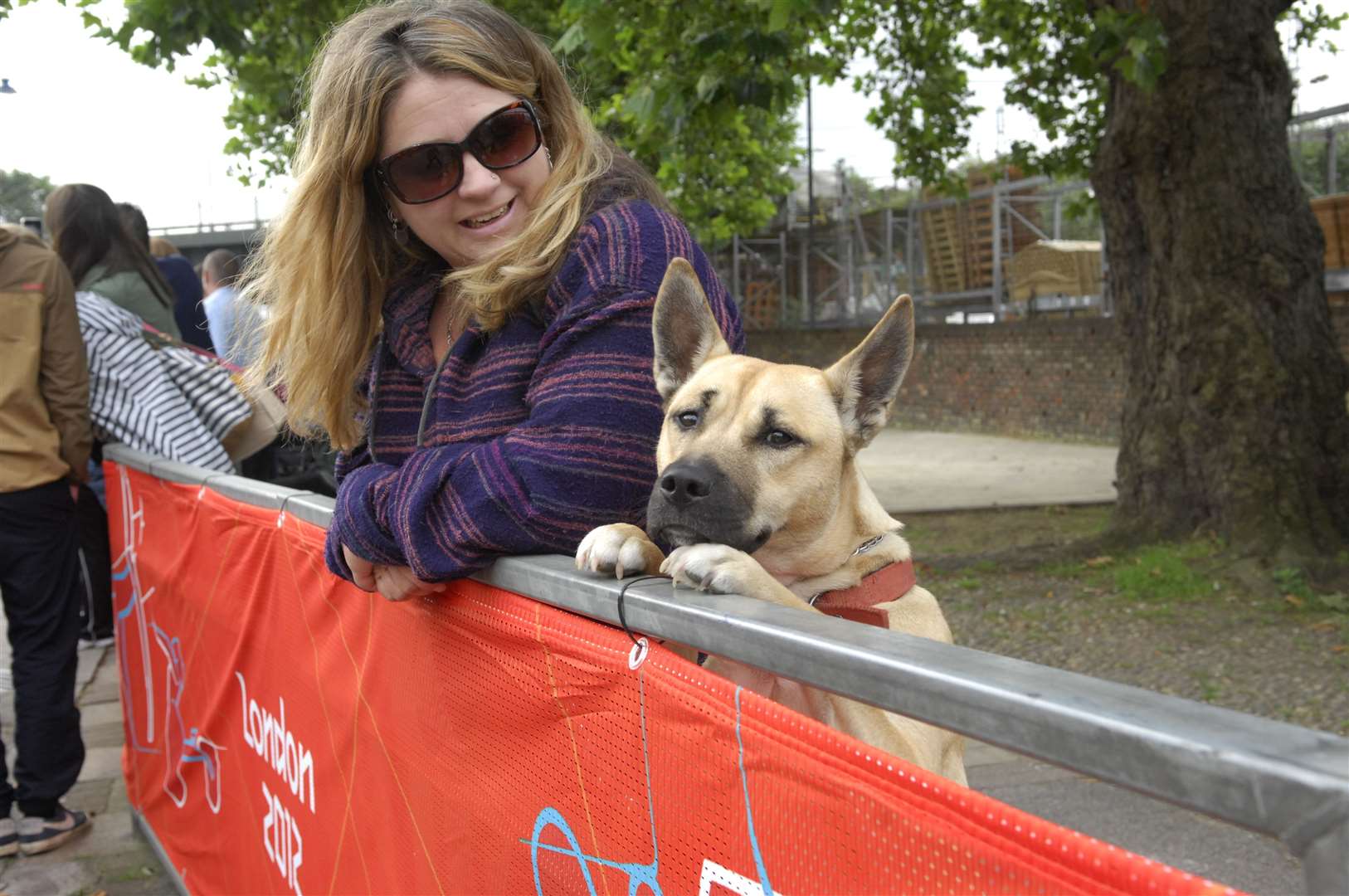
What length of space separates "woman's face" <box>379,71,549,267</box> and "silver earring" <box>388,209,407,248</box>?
13 centimetres

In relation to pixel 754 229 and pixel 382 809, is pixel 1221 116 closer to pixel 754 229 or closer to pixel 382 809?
pixel 382 809

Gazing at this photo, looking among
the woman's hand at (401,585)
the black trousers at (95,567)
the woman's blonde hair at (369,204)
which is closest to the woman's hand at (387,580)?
the woman's hand at (401,585)

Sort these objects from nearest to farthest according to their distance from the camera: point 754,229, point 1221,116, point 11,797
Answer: point 11,797
point 1221,116
point 754,229

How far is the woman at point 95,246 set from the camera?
552cm

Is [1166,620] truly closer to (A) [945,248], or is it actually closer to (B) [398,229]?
(B) [398,229]

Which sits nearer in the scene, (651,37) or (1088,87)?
(651,37)

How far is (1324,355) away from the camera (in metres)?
7.55

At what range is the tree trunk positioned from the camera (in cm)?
734

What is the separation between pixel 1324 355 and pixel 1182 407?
0.90 meters

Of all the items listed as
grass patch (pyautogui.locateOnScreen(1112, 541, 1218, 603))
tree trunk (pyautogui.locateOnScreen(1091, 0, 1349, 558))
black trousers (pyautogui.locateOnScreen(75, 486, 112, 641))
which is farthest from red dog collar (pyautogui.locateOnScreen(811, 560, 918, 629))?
tree trunk (pyautogui.locateOnScreen(1091, 0, 1349, 558))

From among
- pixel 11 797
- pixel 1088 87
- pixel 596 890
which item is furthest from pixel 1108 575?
pixel 596 890

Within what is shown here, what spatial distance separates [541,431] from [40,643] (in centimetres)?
339

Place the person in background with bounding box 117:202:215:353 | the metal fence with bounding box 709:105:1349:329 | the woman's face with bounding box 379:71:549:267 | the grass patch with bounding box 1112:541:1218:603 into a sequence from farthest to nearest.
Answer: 1. the metal fence with bounding box 709:105:1349:329
2. the person in background with bounding box 117:202:215:353
3. the grass patch with bounding box 1112:541:1218:603
4. the woman's face with bounding box 379:71:549:267

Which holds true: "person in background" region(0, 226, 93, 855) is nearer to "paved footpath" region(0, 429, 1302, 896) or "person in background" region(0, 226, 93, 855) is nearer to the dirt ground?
"paved footpath" region(0, 429, 1302, 896)
